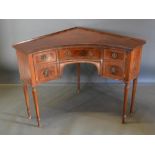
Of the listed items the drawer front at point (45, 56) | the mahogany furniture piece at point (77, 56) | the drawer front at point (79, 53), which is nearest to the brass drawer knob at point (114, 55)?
the mahogany furniture piece at point (77, 56)

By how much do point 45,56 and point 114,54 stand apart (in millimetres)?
513

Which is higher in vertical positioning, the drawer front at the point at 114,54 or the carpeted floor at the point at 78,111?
the drawer front at the point at 114,54

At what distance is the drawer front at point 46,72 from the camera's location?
6.03 feet

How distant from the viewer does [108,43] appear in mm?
1872

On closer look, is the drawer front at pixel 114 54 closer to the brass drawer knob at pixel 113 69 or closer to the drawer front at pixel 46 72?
the brass drawer knob at pixel 113 69

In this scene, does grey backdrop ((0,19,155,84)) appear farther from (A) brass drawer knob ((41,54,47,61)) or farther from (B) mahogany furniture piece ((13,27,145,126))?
(A) brass drawer knob ((41,54,47,61))

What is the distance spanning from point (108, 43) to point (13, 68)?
1.23 m

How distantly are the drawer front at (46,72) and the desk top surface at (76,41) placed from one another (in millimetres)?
145

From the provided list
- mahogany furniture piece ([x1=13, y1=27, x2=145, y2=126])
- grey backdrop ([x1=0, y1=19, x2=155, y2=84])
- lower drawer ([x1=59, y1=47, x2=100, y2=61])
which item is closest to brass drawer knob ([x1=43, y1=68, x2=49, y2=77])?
mahogany furniture piece ([x1=13, y1=27, x2=145, y2=126])
